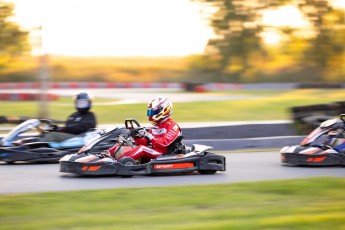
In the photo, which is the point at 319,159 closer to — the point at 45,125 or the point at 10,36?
the point at 45,125

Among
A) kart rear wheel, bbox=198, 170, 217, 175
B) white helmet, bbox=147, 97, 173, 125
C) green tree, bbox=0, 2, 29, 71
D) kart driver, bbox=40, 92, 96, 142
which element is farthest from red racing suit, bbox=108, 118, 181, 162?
green tree, bbox=0, 2, 29, 71

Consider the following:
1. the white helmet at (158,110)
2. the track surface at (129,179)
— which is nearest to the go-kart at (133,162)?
the track surface at (129,179)

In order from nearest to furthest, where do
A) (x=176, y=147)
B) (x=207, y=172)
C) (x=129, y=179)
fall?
(x=129, y=179) → (x=176, y=147) → (x=207, y=172)

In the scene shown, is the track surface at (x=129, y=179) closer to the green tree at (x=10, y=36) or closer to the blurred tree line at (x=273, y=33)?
the green tree at (x=10, y=36)

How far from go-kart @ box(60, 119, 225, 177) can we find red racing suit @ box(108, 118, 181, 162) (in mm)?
68

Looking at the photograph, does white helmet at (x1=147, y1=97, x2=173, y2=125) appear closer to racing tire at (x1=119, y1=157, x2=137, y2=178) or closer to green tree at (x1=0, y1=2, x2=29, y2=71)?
racing tire at (x1=119, y1=157, x2=137, y2=178)

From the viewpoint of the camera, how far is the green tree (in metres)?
27.4

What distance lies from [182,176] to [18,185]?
223cm

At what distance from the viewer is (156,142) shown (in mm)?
9789

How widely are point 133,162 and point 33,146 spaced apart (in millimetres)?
2565

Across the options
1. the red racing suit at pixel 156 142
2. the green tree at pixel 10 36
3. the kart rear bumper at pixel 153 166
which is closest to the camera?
the kart rear bumper at pixel 153 166

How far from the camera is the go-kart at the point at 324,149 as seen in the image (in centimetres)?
1073

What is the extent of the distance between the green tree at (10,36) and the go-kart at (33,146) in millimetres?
16349

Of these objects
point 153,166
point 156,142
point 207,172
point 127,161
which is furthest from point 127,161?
point 207,172
